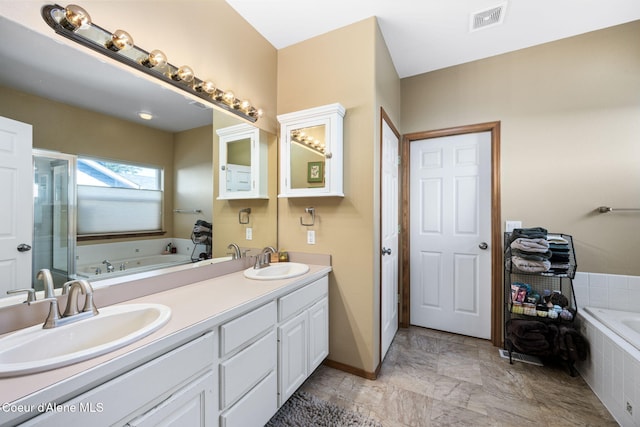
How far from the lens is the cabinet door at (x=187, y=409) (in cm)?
86

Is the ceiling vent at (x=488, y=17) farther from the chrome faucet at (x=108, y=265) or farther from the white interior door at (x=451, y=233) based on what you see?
the chrome faucet at (x=108, y=265)

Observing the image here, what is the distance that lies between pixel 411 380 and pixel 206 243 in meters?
1.81

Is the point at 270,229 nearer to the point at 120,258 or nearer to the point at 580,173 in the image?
the point at 120,258

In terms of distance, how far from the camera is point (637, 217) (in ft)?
6.58

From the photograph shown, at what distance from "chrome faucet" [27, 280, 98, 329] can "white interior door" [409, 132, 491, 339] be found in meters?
2.65

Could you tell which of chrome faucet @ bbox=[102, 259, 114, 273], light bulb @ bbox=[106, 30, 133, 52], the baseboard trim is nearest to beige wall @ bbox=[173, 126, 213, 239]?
chrome faucet @ bbox=[102, 259, 114, 273]

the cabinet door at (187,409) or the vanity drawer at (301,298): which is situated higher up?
the vanity drawer at (301,298)

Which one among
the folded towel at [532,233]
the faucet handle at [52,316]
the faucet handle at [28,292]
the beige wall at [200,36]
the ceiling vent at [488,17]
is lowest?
the faucet handle at [52,316]

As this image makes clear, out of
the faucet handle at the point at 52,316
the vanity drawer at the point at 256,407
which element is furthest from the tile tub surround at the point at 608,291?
the faucet handle at the point at 52,316

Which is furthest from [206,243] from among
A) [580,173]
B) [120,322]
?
[580,173]

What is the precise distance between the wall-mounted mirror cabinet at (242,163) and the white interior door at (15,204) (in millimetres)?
950

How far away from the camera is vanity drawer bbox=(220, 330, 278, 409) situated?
114 centimetres

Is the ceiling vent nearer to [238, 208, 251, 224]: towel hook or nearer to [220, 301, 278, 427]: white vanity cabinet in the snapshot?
[238, 208, 251, 224]: towel hook

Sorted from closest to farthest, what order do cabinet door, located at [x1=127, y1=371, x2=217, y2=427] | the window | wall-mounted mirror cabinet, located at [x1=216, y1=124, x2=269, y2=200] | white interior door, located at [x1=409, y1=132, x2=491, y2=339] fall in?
1. cabinet door, located at [x1=127, y1=371, x2=217, y2=427]
2. the window
3. wall-mounted mirror cabinet, located at [x1=216, y1=124, x2=269, y2=200]
4. white interior door, located at [x1=409, y1=132, x2=491, y2=339]
